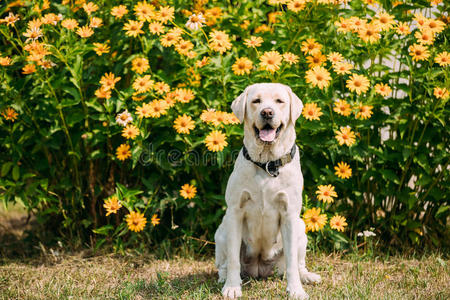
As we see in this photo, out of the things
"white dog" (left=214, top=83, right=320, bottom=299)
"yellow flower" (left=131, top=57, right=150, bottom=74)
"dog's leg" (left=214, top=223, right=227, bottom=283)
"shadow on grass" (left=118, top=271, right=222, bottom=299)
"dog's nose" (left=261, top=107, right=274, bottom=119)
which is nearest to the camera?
"dog's nose" (left=261, top=107, right=274, bottom=119)

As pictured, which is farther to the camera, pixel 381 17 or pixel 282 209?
pixel 381 17

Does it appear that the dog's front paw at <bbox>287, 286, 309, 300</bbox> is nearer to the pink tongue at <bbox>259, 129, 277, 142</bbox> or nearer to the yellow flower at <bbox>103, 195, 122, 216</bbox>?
the pink tongue at <bbox>259, 129, 277, 142</bbox>

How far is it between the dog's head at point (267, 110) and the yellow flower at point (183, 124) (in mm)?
618

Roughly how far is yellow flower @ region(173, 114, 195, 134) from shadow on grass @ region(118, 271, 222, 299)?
1042 mm

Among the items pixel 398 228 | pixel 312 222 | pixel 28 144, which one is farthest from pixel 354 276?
pixel 28 144

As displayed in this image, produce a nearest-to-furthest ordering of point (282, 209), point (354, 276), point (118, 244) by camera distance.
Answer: point (282, 209)
point (354, 276)
point (118, 244)

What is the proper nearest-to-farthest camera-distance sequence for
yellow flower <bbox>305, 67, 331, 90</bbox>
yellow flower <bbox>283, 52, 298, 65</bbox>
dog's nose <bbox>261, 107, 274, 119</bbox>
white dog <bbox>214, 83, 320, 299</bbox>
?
dog's nose <bbox>261, 107, 274, 119</bbox> → white dog <bbox>214, 83, 320, 299</bbox> → yellow flower <bbox>305, 67, 331, 90</bbox> → yellow flower <bbox>283, 52, 298, 65</bbox>

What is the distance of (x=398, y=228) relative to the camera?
13.1ft

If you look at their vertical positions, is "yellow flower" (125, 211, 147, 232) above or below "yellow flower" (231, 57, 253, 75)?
below

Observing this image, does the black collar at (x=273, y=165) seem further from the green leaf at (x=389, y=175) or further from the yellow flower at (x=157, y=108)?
the green leaf at (x=389, y=175)

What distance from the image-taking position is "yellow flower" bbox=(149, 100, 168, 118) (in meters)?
3.56

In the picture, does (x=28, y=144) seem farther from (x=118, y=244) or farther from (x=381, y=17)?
(x=381, y=17)

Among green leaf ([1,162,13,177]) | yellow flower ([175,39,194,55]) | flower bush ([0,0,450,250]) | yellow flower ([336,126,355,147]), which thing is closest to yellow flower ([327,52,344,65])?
flower bush ([0,0,450,250])

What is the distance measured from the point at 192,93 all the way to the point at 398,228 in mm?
2003
